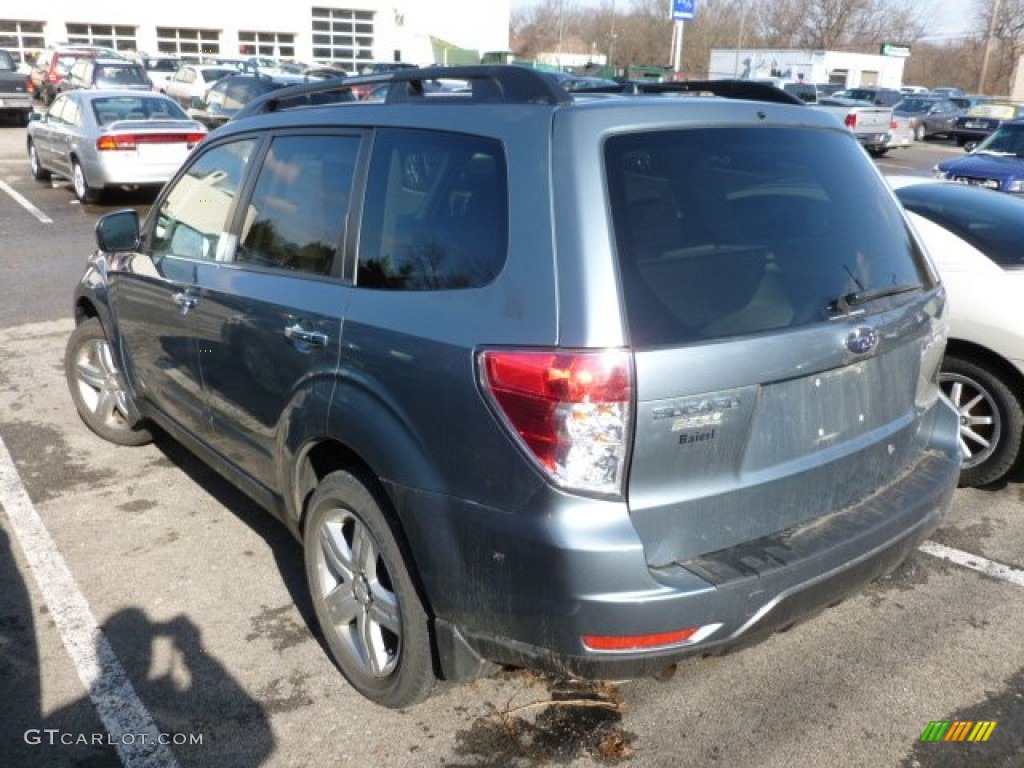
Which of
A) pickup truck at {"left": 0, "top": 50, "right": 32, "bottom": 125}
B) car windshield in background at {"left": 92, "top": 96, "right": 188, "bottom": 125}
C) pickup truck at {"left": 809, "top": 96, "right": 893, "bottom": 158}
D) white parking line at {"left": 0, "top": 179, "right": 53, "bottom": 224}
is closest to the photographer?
white parking line at {"left": 0, "top": 179, "right": 53, "bottom": 224}

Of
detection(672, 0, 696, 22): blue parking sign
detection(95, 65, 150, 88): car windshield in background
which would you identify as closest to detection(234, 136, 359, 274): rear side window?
detection(672, 0, 696, 22): blue parking sign

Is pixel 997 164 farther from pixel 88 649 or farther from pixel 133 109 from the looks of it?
pixel 88 649

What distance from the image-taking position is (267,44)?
172 ft

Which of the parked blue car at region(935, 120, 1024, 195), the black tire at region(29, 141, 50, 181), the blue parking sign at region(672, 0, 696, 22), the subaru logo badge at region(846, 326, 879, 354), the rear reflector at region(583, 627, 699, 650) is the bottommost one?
the black tire at region(29, 141, 50, 181)

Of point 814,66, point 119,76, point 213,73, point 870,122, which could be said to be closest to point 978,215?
point 119,76

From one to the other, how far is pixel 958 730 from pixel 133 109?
1413 cm

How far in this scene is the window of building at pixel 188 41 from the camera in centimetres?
4997

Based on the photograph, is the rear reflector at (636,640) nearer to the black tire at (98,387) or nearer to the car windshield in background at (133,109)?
the black tire at (98,387)

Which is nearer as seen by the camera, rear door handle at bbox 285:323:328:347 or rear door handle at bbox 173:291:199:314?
rear door handle at bbox 285:323:328:347

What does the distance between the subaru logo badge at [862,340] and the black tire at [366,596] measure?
4.71ft

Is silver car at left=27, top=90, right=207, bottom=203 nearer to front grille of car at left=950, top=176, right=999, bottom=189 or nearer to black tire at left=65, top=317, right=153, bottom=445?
black tire at left=65, top=317, right=153, bottom=445

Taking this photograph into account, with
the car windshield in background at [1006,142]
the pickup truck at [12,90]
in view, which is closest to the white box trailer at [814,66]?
the pickup truck at [12,90]

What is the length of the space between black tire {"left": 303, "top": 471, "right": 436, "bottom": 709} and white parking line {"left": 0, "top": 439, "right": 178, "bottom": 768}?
63cm

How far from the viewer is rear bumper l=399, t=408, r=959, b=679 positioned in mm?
2328
